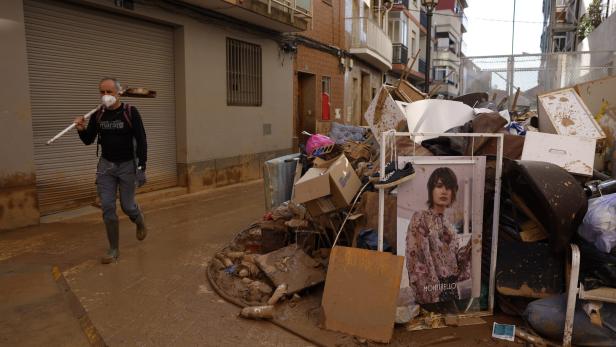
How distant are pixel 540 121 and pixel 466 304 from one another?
241cm

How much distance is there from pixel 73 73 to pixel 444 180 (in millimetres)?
5636

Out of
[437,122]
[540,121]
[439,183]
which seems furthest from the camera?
[540,121]

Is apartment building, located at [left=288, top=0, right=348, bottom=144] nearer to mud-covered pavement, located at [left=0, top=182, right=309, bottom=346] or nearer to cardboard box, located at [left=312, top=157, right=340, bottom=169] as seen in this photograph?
mud-covered pavement, located at [left=0, top=182, right=309, bottom=346]

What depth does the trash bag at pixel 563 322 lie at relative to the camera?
3025mm

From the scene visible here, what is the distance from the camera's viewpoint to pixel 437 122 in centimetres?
461

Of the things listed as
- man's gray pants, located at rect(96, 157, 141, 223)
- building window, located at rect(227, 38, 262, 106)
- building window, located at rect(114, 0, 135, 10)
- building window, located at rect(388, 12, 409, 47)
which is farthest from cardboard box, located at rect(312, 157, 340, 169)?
building window, located at rect(388, 12, 409, 47)

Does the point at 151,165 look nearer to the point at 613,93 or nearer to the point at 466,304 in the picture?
the point at 466,304

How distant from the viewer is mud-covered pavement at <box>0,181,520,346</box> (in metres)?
3.25

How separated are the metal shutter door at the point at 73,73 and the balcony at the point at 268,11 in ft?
3.91

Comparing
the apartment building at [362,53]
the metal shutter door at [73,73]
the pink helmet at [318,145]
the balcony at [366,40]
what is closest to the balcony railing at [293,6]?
the metal shutter door at [73,73]

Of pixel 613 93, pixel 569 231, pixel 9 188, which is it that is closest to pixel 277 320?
pixel 569 231

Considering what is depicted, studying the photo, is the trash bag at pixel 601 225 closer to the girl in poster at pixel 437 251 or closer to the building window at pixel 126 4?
the girl in poster at pixel 437 251

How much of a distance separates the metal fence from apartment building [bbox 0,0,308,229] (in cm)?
423

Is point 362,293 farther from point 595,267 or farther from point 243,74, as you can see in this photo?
point 243,74
